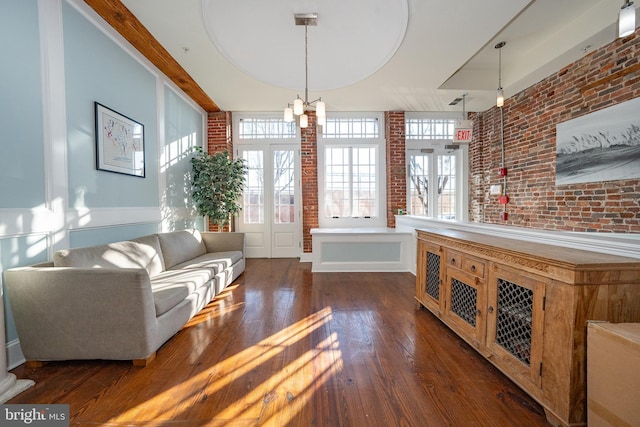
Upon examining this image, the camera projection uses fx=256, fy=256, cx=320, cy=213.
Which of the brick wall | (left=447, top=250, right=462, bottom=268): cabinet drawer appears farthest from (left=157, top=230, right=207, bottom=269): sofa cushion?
the brick wall

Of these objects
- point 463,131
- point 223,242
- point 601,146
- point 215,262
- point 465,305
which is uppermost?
point 463,131

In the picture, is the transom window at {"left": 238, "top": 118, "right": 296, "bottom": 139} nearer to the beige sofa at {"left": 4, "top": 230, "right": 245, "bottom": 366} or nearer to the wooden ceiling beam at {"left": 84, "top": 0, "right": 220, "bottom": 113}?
the wooden ceiling beam at {"left": 84, "top": 0, "right": 220, "bottom": 113}

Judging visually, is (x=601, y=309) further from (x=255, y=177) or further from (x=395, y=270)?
(x=255, y=177)

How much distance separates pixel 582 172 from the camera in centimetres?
327

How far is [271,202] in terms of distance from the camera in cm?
532

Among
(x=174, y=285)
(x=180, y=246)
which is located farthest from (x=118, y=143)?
(x=174, y=285)

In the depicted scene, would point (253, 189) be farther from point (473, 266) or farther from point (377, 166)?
point (473, 266)

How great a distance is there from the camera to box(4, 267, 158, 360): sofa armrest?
1.77 m

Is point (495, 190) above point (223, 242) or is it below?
above

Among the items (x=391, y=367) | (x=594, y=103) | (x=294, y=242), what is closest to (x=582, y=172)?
(x=594, y=103)

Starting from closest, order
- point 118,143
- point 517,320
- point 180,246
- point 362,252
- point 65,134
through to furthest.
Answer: point 517,320, point 65,134, point 118,143, point 180,246, point 362,252

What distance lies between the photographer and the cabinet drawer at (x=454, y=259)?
2.12 m

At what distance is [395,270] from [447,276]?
6.68 feet

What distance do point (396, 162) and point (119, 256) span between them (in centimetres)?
Result: 455
